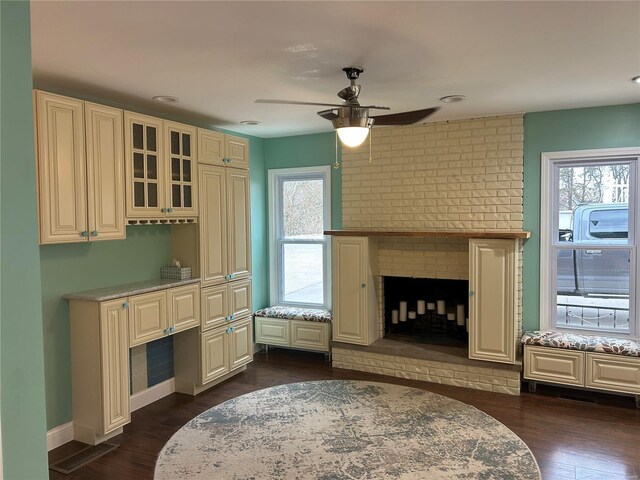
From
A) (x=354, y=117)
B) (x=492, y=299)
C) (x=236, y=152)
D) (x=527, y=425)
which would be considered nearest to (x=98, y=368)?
(x=236, y=152)

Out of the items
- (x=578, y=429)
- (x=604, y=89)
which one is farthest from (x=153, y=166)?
(x=578, y=429)

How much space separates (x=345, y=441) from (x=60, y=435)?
2.43 metres

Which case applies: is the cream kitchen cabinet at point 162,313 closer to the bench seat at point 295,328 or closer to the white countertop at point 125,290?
the white countertop at point 125,290

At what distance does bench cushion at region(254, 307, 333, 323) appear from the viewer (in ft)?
17.5

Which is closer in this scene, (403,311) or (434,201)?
(434,201)

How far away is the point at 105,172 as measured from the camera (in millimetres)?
3449

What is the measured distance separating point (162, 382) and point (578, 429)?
11.4 ft

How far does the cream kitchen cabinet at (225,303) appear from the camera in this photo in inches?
175

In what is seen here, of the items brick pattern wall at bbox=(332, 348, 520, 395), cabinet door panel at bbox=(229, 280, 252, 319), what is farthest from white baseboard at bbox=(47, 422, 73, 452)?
brick pattern wall at bbox=(332, 348, 520, 395)

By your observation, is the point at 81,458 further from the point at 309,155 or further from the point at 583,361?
the point at 583,361

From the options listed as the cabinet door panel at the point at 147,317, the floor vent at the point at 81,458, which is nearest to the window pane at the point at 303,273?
Result: the cabinet door panel at the point at 147,317

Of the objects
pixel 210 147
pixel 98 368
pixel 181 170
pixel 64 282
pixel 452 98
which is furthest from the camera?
pixel 210 147

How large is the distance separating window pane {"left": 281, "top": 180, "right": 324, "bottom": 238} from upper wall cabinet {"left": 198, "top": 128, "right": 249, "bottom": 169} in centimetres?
97

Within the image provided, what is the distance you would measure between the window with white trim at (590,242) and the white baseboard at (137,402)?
357cm
